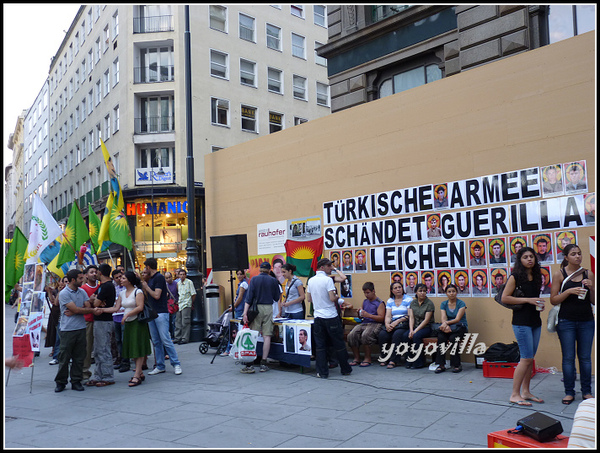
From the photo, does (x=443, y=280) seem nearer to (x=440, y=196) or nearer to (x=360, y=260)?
(x=440, y=196)

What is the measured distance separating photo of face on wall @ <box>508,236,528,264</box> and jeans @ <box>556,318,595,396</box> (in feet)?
7.51

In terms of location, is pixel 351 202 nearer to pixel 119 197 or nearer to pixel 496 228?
pixel 496 228

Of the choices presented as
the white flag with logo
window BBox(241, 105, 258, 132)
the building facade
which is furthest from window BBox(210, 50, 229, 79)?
the white flag with logo

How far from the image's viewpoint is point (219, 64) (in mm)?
32406

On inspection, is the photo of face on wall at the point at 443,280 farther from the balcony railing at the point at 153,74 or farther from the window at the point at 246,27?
the window at the point at 246,27

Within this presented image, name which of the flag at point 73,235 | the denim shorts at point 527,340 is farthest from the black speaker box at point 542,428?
the flag at point 73,235

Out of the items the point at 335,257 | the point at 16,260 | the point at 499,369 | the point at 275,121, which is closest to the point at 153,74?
the point at 275,121

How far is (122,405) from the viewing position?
7.39 m

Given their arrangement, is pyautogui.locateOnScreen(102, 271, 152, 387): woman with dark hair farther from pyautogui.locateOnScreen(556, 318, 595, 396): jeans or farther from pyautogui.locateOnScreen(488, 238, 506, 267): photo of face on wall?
pyautogui.locateOnScreen(556, 318, 595, 396): jeans

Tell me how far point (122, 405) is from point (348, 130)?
7.10 m

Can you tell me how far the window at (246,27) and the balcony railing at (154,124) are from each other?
278 inches

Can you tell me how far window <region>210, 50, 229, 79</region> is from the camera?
32.0m

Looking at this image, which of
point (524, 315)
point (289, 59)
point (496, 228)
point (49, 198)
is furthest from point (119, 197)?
point (49, 198)

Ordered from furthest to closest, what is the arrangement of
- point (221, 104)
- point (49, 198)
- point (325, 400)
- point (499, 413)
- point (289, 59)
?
point (49, 198)
point (289, 59)
point (221, 104)
point (325, 400)
point (499, 413)
